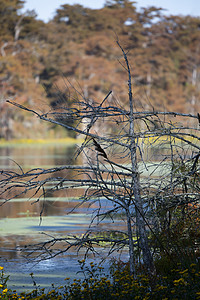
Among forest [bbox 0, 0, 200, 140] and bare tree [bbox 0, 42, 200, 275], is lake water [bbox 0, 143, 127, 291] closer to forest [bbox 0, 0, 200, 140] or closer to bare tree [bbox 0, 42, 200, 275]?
A: bare tree [bbox 0, 42, 200, 275]

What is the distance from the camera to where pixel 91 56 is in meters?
68.2

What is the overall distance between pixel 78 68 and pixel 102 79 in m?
2.88

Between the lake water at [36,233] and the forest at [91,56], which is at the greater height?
the forest at [91,56]

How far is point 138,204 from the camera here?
257 inches

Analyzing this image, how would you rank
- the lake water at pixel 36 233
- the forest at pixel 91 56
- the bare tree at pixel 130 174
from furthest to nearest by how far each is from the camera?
the forest at pixel 91 56 → the lake water at pixel 36 233 → the bare tree at pixel 130 174

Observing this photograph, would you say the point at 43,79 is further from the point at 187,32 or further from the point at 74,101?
the point at 74,101

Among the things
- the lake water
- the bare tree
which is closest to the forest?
the lake water

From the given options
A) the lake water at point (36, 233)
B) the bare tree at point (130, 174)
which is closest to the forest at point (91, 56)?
the lake water at point (36, 233)

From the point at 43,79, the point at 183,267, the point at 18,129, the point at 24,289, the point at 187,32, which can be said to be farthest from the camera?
the point at 187,32

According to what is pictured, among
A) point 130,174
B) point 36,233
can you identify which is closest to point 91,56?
point 36,233

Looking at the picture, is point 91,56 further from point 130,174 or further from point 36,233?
point 130,174

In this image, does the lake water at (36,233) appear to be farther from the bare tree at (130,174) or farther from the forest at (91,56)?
the forest at (91,56)

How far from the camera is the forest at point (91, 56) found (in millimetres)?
63438


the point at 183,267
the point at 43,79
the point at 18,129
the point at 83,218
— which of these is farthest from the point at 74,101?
the point at 43,79
